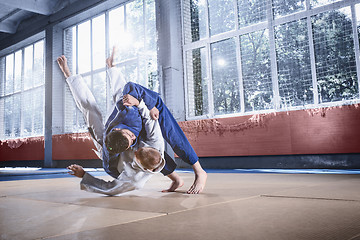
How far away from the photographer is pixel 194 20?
6406 millimetres

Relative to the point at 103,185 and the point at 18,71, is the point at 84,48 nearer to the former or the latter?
the point at 18,71

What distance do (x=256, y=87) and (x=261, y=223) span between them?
4500mm

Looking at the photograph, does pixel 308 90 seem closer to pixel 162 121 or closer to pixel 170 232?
pixel 162 121

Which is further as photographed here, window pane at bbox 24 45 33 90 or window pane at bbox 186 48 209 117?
window pane at bbox 24 45 33 90

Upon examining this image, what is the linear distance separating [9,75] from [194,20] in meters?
7.49

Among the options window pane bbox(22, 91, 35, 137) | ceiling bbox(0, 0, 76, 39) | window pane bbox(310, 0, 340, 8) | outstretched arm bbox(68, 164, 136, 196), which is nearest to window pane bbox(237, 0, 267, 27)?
window pane bbox(310, 0, 340, 8)

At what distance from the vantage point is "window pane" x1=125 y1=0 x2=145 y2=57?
714 cm

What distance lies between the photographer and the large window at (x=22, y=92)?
9.41 m

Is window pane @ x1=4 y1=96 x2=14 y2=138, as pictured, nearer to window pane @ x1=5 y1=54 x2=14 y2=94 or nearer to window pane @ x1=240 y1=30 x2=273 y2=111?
window pane @ x1=5 y1=54 x2=14 y2=94

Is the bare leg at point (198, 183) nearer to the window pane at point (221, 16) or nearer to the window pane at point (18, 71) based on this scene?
the window pane at point (221, 16)

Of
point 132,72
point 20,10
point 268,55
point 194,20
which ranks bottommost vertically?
point 268,55

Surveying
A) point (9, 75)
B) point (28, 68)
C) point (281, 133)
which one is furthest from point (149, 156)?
point (9, 75)

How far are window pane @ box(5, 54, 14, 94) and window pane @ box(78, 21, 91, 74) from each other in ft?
11.5

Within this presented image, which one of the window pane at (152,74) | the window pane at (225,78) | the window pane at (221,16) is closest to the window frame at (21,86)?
the window pane at (152,74)
